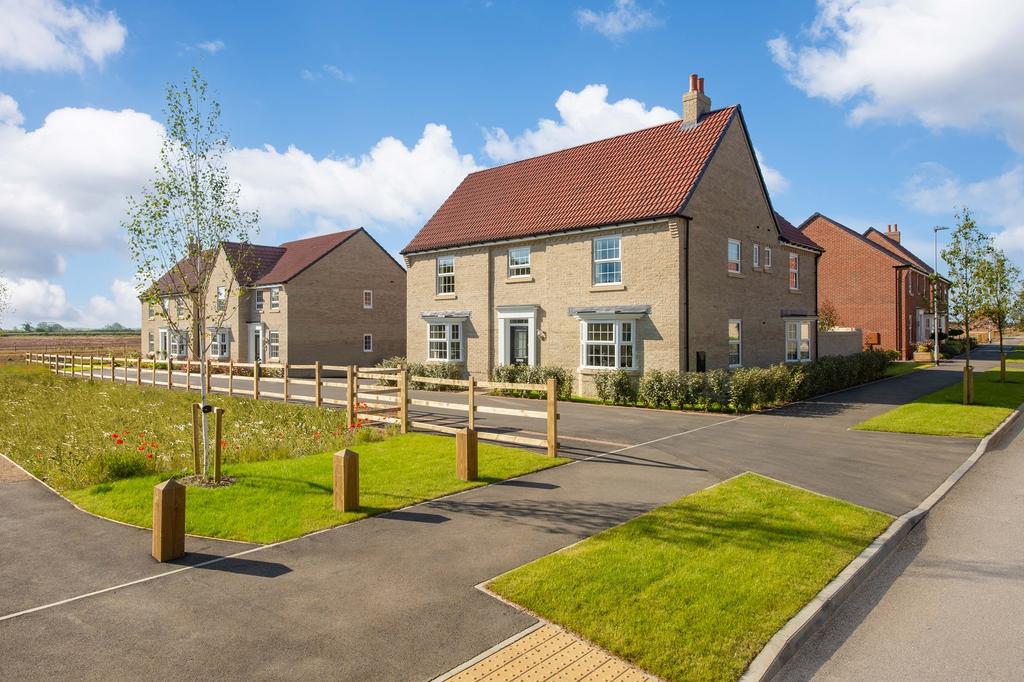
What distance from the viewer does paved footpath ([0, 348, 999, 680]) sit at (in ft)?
16.3

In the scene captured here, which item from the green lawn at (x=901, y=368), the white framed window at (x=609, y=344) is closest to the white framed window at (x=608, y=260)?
the white framed window at (x=609, y=344)

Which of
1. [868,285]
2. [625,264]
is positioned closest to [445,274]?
[625,264]

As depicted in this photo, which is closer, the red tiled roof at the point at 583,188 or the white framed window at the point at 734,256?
the red tiled roof at the point at 583,188

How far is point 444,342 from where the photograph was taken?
29672 mm

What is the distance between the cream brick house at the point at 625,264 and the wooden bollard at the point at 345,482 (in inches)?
599

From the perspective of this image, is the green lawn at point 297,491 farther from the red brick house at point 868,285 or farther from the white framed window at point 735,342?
the red brick house at point 868,285

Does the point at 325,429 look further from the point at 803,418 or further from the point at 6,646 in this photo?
the point at 803,418

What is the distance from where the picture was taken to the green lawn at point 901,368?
33.5m

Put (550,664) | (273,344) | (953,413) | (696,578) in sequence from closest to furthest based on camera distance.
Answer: (550,664) → (696,578) → (953,413) → (273,344)

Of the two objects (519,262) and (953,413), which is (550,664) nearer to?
(953,413)

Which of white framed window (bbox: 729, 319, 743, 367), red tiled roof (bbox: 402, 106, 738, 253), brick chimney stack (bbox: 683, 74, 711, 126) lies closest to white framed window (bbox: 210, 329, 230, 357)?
red tiled roof (bbox: 402, 106, 738, 253)

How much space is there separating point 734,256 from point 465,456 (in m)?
18.6

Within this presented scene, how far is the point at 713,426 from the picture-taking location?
1667 centimetres

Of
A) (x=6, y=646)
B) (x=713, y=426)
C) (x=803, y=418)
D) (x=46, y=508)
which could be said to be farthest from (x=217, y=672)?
(x=803, y=418)
